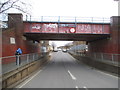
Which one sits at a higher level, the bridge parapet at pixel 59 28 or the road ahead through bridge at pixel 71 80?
the bridge parapet at pixel 59 28

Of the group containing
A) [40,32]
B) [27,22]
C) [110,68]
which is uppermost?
[27,22]

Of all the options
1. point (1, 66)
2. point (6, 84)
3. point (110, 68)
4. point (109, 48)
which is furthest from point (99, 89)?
point (109, 48)

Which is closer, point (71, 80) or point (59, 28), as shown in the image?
point (71, 80)

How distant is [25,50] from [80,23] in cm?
931

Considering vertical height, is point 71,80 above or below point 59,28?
below

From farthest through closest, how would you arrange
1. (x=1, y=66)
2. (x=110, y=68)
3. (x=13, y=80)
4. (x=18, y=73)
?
1. (x=110, y=68)
2. (x=18, y=73)
3. (x=13, y=80)
4. (x=1, y=66)

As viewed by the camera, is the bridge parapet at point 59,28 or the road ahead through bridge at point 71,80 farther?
the bridge parapet at point 59,28

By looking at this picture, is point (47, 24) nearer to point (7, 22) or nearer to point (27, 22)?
point (27, 22)

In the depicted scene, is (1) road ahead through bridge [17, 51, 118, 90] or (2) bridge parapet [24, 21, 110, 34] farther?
(2) bridge parapet [24, 21, 110, 34]

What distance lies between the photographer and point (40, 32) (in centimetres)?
2427

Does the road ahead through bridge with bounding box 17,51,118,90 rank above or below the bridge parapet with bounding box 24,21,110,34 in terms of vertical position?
below

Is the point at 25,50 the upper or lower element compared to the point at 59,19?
lower

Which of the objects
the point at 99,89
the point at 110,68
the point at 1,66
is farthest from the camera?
the point at 110,68

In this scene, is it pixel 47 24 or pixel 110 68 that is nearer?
pixel 110 68
